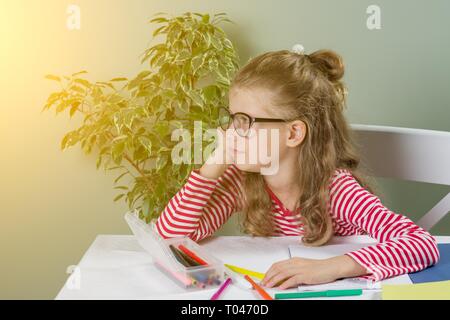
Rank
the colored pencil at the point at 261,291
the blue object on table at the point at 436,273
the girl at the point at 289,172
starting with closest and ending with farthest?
the colored pencil at the point at 261,291, the blue object on table at the point at 436,273, the girl at the point at 289,172

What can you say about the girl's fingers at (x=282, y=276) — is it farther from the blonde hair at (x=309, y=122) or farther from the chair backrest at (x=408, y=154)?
the chair backrest at (x=408, y=154)

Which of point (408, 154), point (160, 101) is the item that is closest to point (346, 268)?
point (408, 154)

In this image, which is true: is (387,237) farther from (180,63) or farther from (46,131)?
(46,131)

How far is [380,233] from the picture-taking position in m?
1.34

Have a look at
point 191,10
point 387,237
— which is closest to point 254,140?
point 387,237

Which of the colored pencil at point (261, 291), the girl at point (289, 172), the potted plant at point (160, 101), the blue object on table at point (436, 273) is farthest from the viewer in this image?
the potted plant at point (160, 101)

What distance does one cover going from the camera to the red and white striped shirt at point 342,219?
3.95 ft

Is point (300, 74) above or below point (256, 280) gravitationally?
above

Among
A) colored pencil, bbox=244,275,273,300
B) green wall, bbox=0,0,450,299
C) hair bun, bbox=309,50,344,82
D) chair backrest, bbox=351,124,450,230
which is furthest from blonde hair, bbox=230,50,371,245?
green wall, bbox=0,0,450,299

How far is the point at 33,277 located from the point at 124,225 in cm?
46

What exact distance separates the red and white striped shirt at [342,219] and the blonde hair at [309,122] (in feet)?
0.10

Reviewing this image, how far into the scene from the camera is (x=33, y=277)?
287 cm

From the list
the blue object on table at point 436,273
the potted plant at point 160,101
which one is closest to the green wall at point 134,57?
the potted plant at point 160,101

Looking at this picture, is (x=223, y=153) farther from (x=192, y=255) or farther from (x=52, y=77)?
(x=52, y=77)
